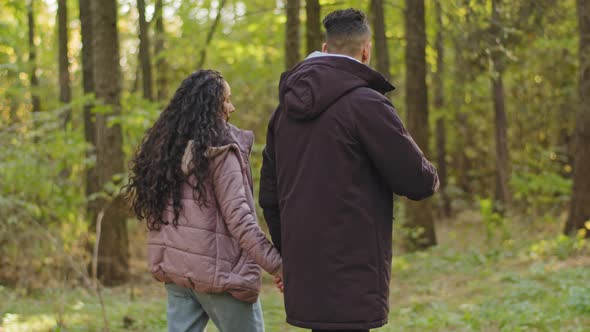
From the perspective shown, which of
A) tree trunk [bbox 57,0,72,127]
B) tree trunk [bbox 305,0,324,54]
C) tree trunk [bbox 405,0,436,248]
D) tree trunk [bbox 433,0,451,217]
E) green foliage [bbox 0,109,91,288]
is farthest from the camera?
tree trunk [bbox 433,0,451,217]

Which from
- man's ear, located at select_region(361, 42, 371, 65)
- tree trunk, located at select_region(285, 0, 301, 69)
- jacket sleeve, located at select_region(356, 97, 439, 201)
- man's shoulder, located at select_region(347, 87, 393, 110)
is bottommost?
jacket sleeve, located at select_region(356, 97, 439, 201)

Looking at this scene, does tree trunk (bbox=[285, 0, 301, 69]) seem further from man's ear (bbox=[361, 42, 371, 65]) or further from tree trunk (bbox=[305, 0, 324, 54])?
man's ear (bbox=[361, 42, 371, 65])

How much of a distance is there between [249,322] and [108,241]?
7.84 metres

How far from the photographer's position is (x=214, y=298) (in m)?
3.69

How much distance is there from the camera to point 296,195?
3264 mm

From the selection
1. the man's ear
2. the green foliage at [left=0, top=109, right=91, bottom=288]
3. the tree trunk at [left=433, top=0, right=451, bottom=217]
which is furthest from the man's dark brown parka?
the tree trunk at [left=433, top=0, right=451, bottom=217]

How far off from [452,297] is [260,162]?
4.55 meters

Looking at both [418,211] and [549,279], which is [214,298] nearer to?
[549,279]

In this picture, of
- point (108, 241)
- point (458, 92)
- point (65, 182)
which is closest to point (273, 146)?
point (108, 241)

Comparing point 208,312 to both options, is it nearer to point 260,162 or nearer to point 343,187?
point 343,187

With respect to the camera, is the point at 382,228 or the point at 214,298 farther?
the point at 214,298

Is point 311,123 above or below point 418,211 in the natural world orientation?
above

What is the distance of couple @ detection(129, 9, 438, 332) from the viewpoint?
3156 mm

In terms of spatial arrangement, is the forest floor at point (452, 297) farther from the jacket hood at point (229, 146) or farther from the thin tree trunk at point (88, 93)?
the jacket hood at point (229, 146)
